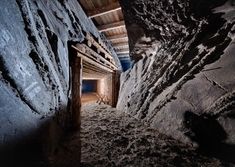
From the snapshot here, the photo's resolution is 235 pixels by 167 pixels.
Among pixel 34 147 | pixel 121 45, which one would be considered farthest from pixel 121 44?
pixel 34 147

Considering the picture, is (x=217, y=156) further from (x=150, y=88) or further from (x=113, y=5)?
(x=113, y=5)

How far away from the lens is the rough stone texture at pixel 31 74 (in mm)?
1193

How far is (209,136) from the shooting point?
1.29 metres

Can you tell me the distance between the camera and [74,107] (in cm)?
274

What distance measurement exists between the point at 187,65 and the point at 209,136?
0.92 metres

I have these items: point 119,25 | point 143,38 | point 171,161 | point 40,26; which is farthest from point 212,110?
point 119,25

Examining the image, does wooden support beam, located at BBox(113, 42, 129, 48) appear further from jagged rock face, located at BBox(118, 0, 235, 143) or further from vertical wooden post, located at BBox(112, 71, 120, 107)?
jagged rock face, located at BBox(118, 0, 235, 143)

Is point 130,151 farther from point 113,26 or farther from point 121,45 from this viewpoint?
point 121,45

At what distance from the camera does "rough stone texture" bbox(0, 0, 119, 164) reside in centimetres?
119

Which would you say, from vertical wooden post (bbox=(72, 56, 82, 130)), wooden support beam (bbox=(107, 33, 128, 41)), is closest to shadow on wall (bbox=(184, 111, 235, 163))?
vertical wooden post (bbox=(72, 56, 82, 130))

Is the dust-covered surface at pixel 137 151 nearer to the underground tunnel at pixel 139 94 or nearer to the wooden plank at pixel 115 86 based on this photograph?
the underground tunnel at pixel 139 94

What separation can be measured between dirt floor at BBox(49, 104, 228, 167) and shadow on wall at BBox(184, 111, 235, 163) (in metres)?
0.07

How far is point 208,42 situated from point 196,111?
0.91m

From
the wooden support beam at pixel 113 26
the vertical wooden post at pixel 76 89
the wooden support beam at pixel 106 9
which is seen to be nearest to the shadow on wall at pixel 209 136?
the vertical wooden post at pixel 76 89
